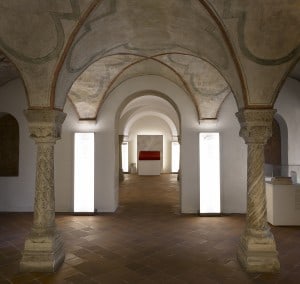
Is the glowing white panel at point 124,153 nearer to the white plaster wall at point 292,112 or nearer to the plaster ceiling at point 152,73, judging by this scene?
the plaster ceiling at point 152,73

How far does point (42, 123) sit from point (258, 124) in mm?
3313

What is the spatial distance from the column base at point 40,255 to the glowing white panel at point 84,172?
335 cm

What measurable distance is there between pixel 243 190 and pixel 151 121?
11.8 m

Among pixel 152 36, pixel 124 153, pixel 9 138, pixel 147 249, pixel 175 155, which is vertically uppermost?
pixel 152 36

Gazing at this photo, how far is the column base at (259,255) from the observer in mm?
4102

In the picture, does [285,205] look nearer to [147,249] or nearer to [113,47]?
[147,249]

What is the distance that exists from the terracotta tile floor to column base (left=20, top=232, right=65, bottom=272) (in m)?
0.13

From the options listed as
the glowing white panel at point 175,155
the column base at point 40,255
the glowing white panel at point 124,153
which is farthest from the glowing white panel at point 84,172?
the glowing white panel at point 175,155

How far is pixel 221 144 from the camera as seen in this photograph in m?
7.88

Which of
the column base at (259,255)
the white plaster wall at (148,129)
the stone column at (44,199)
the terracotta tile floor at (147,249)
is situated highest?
the white plaster wall at (148,129)

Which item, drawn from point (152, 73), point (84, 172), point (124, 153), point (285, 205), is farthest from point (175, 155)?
point (285, 205)

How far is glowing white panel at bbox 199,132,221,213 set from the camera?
24.9ft

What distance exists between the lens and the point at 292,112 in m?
7.98

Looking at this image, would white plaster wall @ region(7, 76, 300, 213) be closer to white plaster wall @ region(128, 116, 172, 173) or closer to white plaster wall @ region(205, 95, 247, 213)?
white plaster wall @ region(205, 95, 247, 213)
